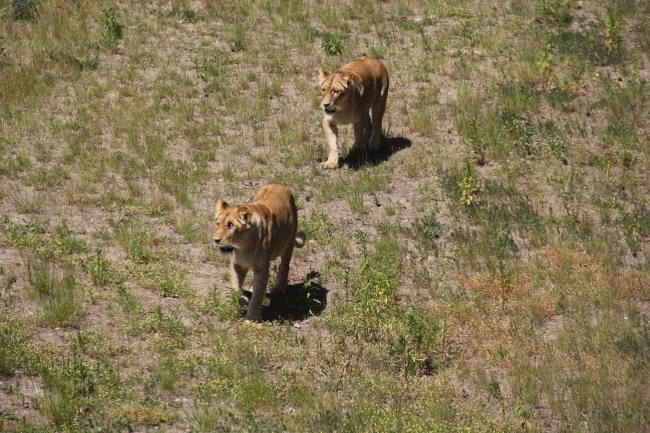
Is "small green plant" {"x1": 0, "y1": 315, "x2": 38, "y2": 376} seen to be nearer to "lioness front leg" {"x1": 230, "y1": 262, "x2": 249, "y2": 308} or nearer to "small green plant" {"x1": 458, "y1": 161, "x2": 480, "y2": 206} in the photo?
"lioness front leg" {"x1": 230, "y1": 262, "x2": 249, "y2": 308}

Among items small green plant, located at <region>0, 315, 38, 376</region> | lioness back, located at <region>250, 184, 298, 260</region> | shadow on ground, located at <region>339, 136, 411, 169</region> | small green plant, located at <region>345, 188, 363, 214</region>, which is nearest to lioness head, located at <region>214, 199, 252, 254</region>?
lioness back, located at <region>250, 184, 298, 260</region>

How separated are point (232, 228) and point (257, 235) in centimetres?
46

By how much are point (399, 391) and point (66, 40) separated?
14.8m

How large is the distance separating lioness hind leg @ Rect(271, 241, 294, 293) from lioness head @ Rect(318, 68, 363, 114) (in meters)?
4.41

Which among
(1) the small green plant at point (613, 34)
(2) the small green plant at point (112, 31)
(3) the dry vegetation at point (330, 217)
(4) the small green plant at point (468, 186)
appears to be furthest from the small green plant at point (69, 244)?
(1) the small green plant at point (613, 34)

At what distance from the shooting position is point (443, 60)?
67.3ft

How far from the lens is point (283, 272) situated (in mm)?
12727

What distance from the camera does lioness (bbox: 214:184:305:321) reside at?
1116 cm

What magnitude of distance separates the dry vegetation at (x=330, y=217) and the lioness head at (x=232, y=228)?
1096 mm

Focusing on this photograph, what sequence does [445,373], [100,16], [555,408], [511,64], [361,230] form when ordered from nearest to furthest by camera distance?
[555,408], [445,373], [361,230], [511,64], [100,16]

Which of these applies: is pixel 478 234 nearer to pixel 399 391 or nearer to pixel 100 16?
pixel 399 391

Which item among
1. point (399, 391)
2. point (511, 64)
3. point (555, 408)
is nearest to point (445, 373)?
point (399, 391)

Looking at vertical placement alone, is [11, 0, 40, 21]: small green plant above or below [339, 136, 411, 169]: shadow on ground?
above

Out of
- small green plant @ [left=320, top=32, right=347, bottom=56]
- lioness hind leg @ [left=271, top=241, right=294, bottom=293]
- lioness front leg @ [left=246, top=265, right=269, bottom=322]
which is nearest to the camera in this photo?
lioness front leg @ [left=246, top=265, right=269, bottom=322]
